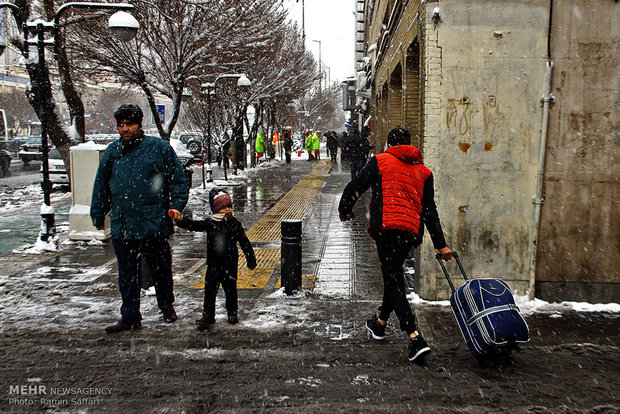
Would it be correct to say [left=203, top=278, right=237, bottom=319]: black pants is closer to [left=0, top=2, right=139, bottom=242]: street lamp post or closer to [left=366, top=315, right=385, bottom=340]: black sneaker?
[left=366, top=315, right=385, bottom=340]: black sneaker

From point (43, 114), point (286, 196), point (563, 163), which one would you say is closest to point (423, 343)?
point (563, 163)

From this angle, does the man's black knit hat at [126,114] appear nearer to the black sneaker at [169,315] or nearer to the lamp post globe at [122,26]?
the black sneaker at [169,315]

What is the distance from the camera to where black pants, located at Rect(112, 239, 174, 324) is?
4.94 meters

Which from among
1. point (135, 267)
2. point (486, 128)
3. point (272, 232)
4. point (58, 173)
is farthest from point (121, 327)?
point (58, 173)

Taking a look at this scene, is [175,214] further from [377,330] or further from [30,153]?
[30,153]

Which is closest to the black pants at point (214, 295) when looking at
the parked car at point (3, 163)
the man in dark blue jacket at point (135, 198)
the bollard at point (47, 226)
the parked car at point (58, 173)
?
the man in dark blue jacket at point (135, 198)

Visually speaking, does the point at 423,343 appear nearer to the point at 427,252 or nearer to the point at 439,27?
the point at 427,252

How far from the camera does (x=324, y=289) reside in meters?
6.50

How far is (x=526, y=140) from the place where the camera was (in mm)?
5812

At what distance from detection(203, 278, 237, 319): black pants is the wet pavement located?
0.49ft

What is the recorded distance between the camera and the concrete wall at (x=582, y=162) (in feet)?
18.7

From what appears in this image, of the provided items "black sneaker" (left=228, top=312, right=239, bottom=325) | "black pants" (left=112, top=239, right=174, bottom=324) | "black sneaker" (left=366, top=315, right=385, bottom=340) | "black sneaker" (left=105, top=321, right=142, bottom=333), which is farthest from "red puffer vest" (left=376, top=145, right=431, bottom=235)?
"black sneaker" (left=105, top=321, right=142, bottom=333)

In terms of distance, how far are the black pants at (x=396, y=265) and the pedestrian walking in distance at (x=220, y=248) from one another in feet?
4.34

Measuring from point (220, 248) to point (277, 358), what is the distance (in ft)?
3.77
